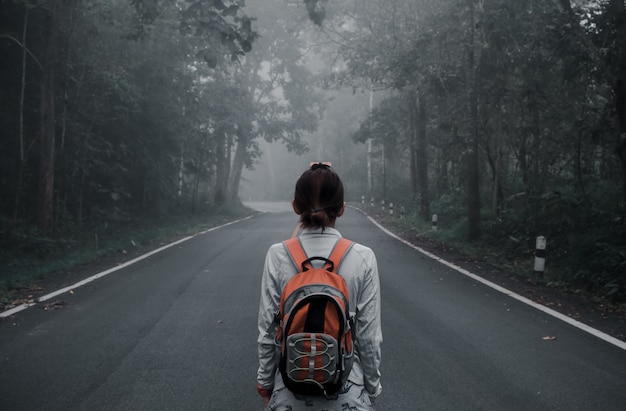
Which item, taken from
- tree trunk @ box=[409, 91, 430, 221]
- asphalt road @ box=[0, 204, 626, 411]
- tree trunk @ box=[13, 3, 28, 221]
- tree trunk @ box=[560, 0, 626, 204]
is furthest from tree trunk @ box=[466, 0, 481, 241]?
tree trunk @ box=[13, 3, 28, 221]

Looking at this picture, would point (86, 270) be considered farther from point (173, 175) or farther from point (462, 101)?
point (173, 175)

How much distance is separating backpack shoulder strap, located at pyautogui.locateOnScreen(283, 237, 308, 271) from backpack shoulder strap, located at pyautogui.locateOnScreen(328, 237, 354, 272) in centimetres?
12

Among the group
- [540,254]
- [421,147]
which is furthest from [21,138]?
[421,147]

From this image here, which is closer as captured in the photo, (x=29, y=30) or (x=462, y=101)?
(x=29, y=30)

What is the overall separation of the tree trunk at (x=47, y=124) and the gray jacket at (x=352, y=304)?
12959mm

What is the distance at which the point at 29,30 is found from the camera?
14.9m

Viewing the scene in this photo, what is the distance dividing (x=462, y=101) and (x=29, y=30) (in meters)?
12.9

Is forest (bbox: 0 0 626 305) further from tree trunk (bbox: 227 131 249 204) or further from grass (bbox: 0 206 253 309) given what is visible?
tree trunk (bbox: 227 131 249 204)

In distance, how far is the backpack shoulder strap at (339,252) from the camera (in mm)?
2355

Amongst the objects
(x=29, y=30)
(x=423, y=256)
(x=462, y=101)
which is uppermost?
(x=29, y=30)

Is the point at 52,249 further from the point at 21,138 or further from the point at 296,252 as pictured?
the point at 296,252

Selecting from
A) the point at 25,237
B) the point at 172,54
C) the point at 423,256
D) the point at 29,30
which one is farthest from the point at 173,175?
the point at 423,256

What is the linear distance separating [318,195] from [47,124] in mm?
13257

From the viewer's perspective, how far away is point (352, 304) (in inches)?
95.2
